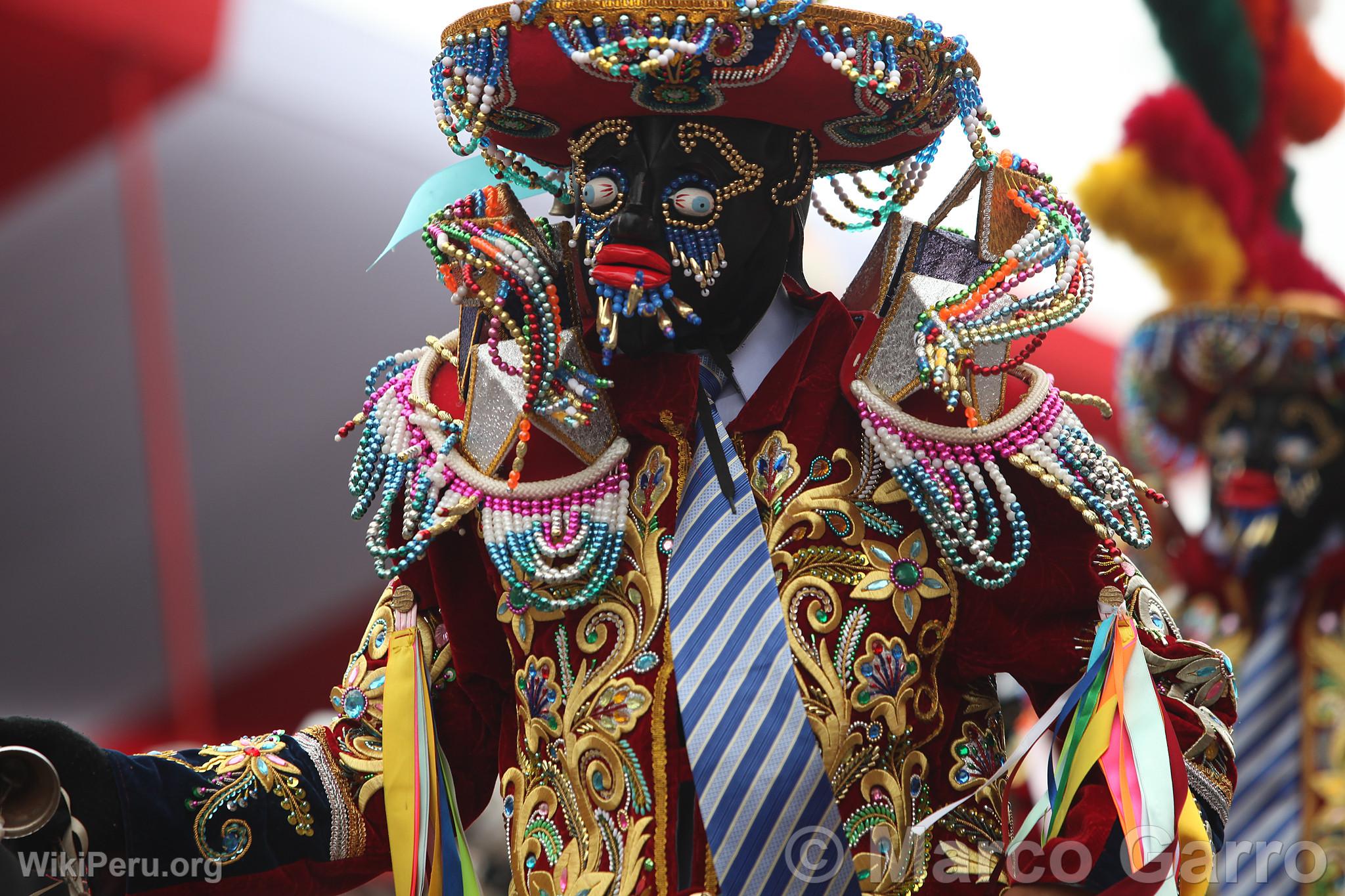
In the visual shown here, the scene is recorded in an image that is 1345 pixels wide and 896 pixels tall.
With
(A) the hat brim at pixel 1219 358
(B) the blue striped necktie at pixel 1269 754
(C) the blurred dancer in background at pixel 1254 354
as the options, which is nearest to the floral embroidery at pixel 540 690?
(B) the blue striped necktie at pixel 1269 754

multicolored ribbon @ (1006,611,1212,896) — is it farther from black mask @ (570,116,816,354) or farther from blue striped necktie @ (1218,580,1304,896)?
blue striped necktie @ (1218,580,1304,896)

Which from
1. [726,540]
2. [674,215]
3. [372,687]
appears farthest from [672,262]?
[372,687]

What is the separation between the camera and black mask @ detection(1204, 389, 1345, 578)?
17.2 feet

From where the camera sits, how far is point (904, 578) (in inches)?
79.0

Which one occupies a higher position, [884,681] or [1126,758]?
[884,681]

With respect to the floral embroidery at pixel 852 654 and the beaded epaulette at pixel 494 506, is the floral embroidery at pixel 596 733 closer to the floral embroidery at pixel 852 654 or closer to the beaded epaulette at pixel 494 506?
the beaded epaulette at pixel 494 506

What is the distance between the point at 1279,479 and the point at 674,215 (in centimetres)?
388

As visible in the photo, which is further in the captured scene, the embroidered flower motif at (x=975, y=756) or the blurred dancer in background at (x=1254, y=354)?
the blurred dancer in background at (x=1254, y=354)

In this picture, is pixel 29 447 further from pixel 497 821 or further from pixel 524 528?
pixel 524 528

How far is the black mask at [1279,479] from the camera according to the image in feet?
17.2

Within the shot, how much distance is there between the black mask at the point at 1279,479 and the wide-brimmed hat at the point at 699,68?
358 centimetres

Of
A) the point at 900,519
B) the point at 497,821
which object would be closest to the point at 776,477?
the point at 900,519

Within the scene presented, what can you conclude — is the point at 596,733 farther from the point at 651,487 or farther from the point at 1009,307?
the point at 1009,307

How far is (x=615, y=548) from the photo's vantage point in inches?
79.3
